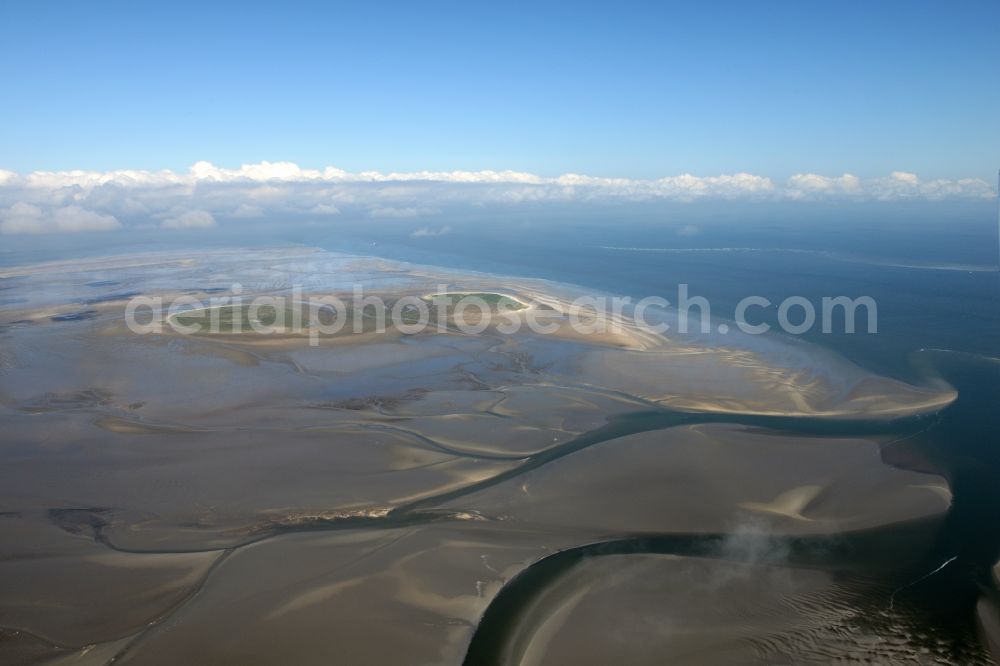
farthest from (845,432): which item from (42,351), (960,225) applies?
(960,225)

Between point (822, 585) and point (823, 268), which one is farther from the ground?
point (823, 268)

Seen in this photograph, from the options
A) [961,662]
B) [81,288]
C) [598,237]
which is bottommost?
[961,662]

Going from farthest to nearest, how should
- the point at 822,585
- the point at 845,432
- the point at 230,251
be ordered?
1. the point at 230,251
2. the point at 845,432
3. the point at 822,585

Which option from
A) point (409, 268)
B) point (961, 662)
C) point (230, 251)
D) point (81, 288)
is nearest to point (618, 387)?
point (961, 662)

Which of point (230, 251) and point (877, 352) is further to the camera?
point (230, 251)

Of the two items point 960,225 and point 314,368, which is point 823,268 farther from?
point 960,225

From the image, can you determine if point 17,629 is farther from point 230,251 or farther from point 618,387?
point 230,251

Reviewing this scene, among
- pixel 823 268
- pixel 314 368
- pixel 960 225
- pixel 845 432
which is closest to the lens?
pixel 845 432
